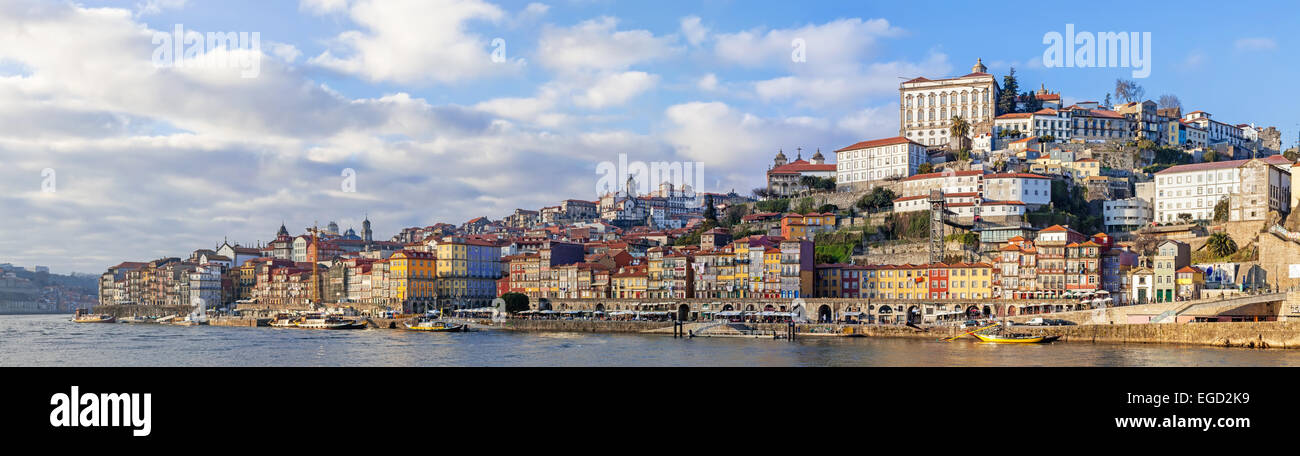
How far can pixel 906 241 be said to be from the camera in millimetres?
66500

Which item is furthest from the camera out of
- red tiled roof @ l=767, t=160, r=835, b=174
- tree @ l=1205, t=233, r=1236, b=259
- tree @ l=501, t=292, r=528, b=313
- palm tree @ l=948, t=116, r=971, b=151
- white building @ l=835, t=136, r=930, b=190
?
red tiled roof @ l=767, t=160, r=835, b=174

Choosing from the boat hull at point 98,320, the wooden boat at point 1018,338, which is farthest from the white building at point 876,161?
the boat hull at point 98,320

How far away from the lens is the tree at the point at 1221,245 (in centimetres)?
5538

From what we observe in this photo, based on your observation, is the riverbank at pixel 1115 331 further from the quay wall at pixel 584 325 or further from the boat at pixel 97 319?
the boat at pixel 97 319

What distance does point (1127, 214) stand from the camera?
6869 cm

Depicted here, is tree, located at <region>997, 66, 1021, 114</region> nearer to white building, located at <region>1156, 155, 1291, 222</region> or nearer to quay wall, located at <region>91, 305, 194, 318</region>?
white building, located at <region>1156, 155, 1291, 222</region>

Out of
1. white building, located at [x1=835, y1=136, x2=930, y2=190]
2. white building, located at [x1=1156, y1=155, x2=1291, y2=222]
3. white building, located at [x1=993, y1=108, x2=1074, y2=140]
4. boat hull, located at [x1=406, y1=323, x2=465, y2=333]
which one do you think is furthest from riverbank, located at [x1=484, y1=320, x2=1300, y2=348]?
white building, located at [x1=993, y1=108, x2=1074, y2=140]

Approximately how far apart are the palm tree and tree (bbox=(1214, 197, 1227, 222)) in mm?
22588

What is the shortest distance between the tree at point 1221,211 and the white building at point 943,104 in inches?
1006

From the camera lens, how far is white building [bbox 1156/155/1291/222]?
5956 cm
